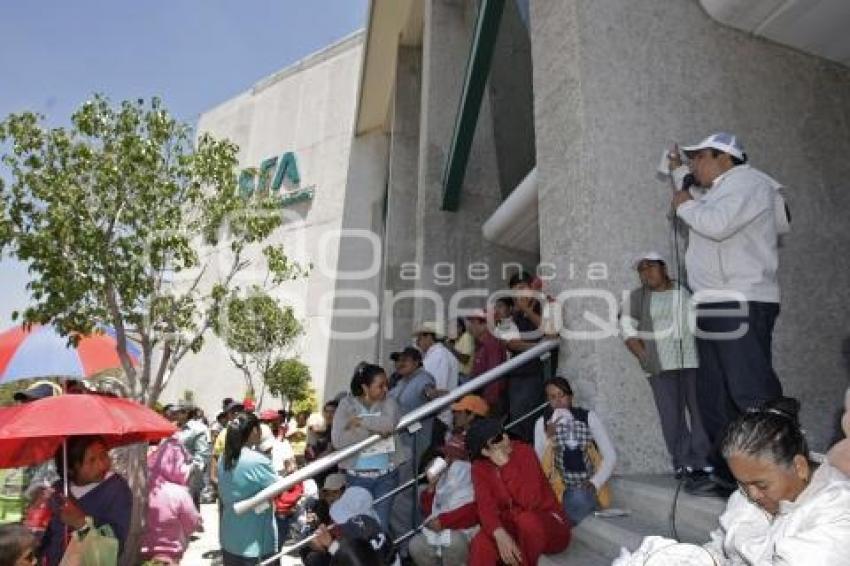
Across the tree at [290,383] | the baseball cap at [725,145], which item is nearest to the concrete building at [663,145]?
the baseball cap at [725,145]

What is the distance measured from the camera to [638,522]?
10.0 feet

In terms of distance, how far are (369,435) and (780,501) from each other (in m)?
2.99

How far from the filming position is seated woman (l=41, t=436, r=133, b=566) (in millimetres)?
2646

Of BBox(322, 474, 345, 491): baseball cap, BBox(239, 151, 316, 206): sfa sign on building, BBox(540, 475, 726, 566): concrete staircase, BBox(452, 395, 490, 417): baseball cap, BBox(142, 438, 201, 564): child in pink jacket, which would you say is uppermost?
BBox(239, 151, 316, 206): sfa sign on building

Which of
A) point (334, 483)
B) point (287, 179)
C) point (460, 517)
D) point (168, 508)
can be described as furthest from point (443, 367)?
point (287, 179)

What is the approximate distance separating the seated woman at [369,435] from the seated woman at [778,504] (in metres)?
2.69

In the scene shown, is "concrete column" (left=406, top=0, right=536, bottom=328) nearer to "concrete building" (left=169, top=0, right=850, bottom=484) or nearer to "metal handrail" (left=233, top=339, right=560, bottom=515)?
"concrete building" (left=169, top=0, right=850, bottom=484)

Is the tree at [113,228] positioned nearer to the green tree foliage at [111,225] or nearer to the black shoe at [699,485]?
the green tree foliage at [111,225]

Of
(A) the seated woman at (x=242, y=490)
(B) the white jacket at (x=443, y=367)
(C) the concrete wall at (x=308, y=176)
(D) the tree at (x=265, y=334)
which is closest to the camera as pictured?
(A) the seated woman at (x=242, y=490)

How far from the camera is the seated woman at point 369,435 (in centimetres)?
432

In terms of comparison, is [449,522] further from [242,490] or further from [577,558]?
[242,490]

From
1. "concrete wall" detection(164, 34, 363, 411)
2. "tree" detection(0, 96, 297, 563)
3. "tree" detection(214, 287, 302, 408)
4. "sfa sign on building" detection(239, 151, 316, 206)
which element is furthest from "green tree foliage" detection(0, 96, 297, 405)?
"sfa sign on building" detection(239, 151, 316, 206)

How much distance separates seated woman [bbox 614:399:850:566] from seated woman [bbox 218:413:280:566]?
10.4 feet

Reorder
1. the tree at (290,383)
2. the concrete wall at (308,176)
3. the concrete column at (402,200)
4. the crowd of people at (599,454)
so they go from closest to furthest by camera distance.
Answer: the crowd of people at (599,454), the concrete column at (402,200), the tree at (290,383), the concrete wall at (308,176)
